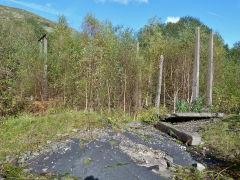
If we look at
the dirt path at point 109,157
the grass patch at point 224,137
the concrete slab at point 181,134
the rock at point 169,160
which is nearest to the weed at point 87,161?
the dirt path at point 109,157

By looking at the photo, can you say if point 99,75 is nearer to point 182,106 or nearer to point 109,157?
point 182,106

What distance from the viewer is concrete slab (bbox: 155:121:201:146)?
4.96 meters

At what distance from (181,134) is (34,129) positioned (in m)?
3.90

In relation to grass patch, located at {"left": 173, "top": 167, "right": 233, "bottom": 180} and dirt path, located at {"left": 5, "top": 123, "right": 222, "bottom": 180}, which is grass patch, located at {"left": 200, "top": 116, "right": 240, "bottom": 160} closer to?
dirt path, located at {"left": 5, "top": 123, "right": 222, "bottom": 180}

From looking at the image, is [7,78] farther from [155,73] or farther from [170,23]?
[170,23]

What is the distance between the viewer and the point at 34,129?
18.6 ft

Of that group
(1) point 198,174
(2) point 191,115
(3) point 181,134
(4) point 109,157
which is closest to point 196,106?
(2) point 191,115

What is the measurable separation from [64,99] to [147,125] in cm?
404

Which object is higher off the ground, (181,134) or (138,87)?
(138,87)

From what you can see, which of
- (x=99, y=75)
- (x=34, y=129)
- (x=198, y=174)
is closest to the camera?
(x=198, y=174)

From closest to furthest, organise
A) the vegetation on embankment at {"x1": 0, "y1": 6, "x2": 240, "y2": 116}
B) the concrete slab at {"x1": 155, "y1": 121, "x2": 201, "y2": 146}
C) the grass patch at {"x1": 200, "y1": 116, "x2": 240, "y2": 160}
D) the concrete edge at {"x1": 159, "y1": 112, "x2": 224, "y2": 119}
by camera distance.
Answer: the grass patch at {"x1": 200, "y1": 116, "x2": 240, "y2": 160}, the concrete slab at {"x1": 155, "y1": 121, "x2": 201, "y2": 146}, the concrete edge at {"x1": 159, "y1": 112, "x2": 224, "y2": 119}, the vegetation on embankment at {"x1": 0, "y1": 6, "x2": 240, "y2": 116}

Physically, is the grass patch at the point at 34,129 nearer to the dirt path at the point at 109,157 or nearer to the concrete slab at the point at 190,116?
the dirt path at the point at 109,157

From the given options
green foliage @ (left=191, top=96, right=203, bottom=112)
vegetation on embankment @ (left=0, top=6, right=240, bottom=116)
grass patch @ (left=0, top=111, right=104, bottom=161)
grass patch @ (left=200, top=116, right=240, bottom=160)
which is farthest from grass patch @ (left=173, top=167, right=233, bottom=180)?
green foliage @ (left=191, top=96, right=203, bottom=112)

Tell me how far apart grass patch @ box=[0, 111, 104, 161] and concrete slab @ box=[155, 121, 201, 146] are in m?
1.82
